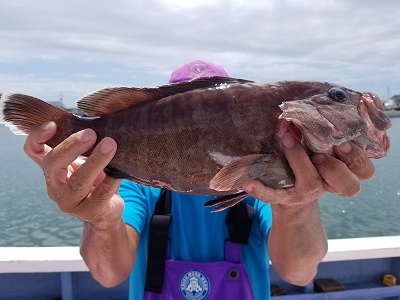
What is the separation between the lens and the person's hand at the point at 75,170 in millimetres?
2092

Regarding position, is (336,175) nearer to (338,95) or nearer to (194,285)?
(338,95)

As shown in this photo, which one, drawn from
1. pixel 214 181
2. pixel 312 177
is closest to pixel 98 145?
pixel 214 181

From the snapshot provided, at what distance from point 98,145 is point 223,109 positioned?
26.9 inches

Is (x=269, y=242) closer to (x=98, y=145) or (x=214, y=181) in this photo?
(x=214, y=181)

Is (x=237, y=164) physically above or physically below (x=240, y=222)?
above

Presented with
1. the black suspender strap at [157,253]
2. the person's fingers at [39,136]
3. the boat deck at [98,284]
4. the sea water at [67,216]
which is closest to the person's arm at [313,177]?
the black suspender strap at [157,253]

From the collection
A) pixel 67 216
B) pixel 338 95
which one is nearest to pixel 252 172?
pixel 338 95

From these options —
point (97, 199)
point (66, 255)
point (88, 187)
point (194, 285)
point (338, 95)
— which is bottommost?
point (66, 255)

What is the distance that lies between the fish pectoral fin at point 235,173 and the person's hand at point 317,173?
0.09 m

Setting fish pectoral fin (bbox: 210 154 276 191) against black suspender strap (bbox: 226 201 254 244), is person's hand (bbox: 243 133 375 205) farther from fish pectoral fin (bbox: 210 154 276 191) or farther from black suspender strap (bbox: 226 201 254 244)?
black suspender strap (bbox: 226 201 254 244)

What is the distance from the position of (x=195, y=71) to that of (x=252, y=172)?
147 centimetres

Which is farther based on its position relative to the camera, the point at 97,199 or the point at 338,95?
the point at 97,199

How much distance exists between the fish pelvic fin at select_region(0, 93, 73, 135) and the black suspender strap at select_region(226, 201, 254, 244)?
1.52 meters

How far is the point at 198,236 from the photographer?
3.19 meters
